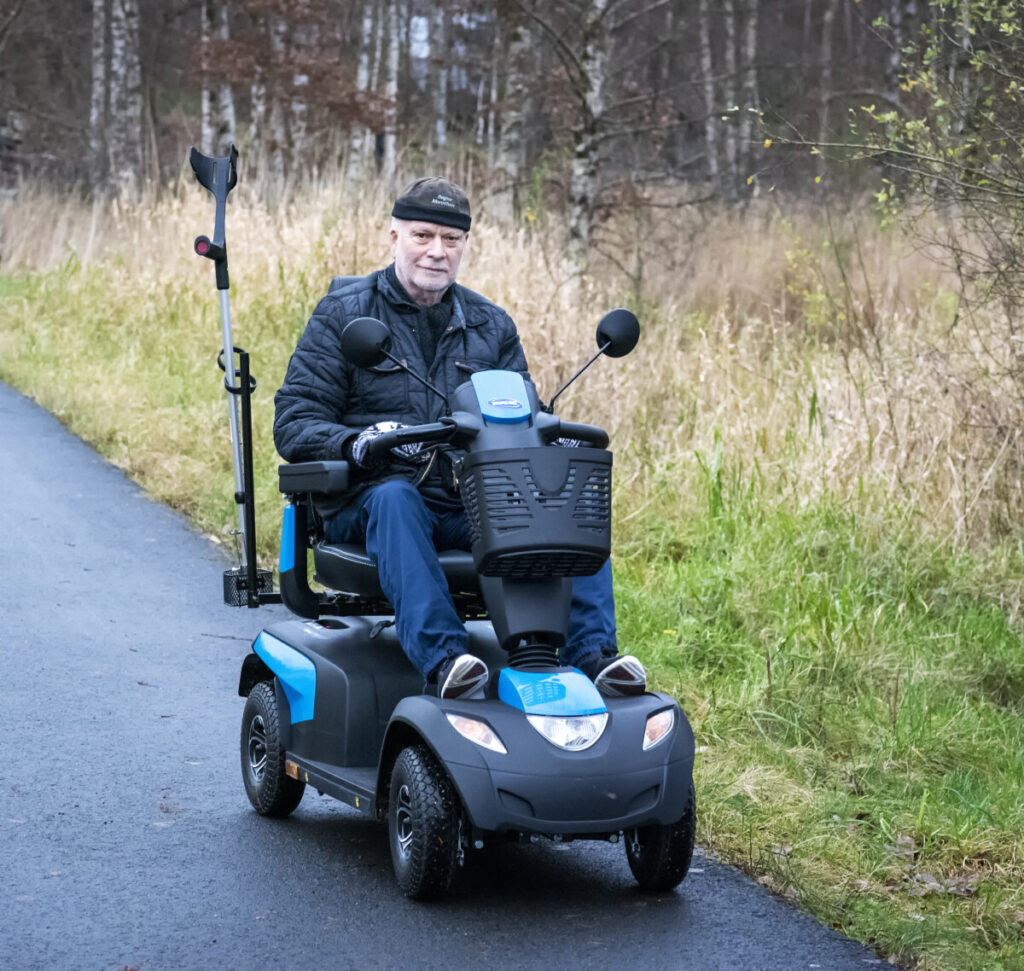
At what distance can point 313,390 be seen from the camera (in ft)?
16.1

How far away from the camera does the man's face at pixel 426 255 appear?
500cm

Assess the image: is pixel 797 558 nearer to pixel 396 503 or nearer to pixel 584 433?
pixel 584 433

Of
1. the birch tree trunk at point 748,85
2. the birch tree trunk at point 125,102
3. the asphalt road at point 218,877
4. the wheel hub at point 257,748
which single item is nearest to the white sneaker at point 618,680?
the asphalt road at point 218,877

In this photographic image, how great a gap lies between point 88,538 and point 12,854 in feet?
15.0

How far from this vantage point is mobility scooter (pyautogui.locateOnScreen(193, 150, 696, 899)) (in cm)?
405

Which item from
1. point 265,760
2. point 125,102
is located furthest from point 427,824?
point 125,102

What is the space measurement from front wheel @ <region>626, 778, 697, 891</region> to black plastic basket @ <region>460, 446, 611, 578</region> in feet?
2.30

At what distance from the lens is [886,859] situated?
4688 mm

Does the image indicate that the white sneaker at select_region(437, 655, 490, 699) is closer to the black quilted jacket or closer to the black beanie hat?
the black quilted jacket

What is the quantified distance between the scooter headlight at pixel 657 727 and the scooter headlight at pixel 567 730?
0.15 metres

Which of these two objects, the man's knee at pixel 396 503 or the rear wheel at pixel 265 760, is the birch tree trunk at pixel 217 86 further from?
the man's knee at pixel 396 503

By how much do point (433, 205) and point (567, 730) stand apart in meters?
1.74

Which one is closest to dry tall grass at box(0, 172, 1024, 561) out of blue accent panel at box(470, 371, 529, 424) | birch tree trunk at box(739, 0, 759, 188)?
blue accent panel at box(470, 371, 529, 424)

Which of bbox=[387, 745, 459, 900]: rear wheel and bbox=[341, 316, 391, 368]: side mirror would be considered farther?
bbox=[341, 316, 391, 368]: side mirror
